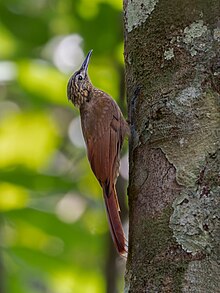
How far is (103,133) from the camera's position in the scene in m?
3.48

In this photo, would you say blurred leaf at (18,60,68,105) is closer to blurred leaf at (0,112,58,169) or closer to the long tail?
blurred leaf at (0,112,58,169)

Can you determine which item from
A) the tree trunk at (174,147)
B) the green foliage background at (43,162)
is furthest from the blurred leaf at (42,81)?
the tree trunk at (174,147)

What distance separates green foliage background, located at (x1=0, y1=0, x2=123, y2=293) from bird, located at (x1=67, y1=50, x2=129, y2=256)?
181 millimetres

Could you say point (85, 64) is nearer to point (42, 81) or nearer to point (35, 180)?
point (42, 81)

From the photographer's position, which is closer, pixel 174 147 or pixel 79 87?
pixel 174 147

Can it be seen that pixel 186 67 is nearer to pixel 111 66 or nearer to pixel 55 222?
pixel 55 222

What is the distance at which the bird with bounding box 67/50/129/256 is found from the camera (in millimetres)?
3023

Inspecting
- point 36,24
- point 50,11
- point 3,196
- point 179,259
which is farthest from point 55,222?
point 179,259

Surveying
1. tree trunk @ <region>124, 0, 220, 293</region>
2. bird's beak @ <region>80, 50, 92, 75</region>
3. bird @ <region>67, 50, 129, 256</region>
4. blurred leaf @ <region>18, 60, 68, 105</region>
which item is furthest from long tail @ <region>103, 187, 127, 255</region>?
blurred leaf @ <region>18, 60, 68, 105</region>

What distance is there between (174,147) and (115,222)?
2.76 ft

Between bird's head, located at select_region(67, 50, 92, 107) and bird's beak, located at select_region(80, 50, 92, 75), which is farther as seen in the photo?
bird's head, located at select_region(67, 50, 92, 107)

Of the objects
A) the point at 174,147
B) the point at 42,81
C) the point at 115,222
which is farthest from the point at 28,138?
the point at 174,147

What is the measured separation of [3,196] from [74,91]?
0.60 meters

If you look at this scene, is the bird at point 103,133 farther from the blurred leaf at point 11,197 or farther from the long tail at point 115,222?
the blurred leaf at point 11,197
